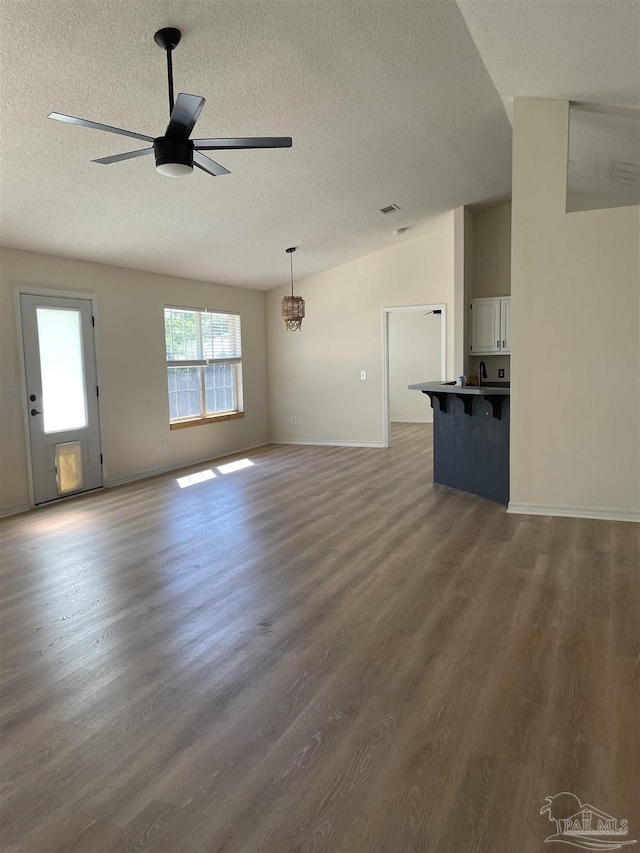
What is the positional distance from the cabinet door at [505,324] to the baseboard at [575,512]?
10.3ft

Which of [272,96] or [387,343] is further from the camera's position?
[387,343]

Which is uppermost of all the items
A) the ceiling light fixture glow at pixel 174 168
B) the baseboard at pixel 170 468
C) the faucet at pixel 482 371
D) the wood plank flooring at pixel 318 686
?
the ceiling light fixture glow at pixel 174 168

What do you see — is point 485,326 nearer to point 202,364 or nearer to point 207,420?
point 202,364

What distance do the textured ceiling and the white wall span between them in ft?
17.1

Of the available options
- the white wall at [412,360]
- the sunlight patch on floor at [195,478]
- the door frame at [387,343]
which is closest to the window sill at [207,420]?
the sunlight patch on floor at [195,478]

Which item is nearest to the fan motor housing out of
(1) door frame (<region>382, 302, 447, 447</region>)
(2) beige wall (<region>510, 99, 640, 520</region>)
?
(2) beige wall (<region>510, 99, 640, 520</region>)

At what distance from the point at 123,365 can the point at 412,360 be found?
6613 millimetres

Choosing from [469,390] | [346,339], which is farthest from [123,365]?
[469,390]

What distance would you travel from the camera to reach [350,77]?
12.8ft

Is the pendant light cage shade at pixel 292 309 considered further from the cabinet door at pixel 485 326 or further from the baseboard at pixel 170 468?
the cabinet door at pixel 485 326

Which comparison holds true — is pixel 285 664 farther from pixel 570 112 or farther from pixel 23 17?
pixel 570 112

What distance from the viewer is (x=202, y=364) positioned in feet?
26.7

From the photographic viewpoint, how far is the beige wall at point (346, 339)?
27.7 feet

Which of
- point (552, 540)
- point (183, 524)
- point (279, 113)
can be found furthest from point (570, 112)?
point (183, 524)
